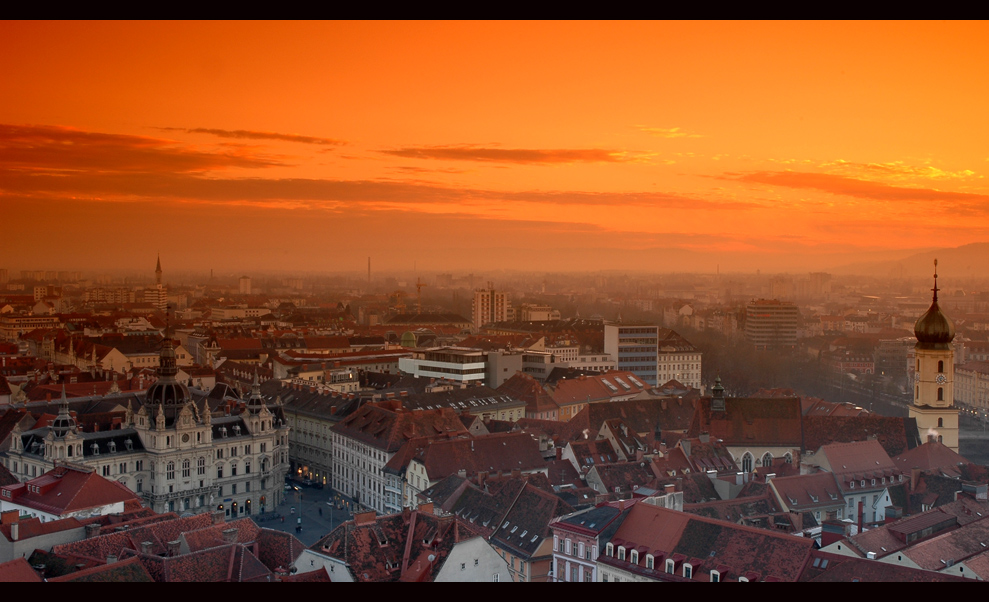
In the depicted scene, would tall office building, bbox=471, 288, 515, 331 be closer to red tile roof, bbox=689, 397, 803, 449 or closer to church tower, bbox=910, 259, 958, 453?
red tile roof, bbox=689, 397, 803, 449

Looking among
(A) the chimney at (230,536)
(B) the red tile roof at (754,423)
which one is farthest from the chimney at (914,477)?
(A) the chimney at (230,536)

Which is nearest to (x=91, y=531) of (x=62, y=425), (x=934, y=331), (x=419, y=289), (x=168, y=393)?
(x=62, y=425)

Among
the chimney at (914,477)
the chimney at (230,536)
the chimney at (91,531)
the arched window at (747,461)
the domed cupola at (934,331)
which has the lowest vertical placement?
the arched window at (747,461)

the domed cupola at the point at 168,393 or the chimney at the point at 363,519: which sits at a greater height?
the domed cupola at the point at 168,393

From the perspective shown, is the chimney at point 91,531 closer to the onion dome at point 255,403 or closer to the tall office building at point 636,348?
the onion dome at point 255,403

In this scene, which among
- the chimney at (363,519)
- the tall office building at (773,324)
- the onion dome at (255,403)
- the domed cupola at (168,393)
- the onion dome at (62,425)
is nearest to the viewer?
the chimney at (363,519)

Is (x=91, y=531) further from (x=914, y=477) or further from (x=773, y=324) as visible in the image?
(x=773, y=324)

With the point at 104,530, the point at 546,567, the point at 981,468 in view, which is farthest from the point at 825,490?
the point at 104,530
